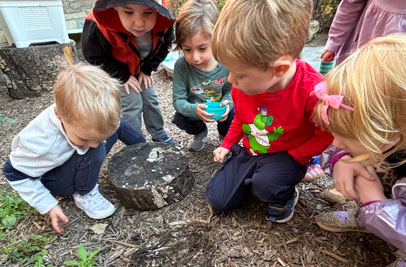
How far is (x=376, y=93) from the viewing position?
863 mm

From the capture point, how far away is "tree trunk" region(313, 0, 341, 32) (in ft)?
18.0

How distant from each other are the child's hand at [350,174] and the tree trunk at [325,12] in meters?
5.23

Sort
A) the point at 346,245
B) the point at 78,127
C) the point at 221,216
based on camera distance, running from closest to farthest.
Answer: the point at 78,127 < the point at 346,245 < the point at 221,216

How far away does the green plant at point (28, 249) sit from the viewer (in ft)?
4.73

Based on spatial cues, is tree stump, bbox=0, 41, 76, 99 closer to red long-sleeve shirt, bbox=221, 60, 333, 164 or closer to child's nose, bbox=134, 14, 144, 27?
child's nose, bbox=134, 14, 144, 27

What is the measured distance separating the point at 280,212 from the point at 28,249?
1.39 m

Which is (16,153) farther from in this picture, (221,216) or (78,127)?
(221,216)

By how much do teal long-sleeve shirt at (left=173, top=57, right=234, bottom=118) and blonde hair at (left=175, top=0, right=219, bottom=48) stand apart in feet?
0.86

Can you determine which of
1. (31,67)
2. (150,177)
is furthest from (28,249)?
(31,67)

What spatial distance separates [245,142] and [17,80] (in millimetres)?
3162

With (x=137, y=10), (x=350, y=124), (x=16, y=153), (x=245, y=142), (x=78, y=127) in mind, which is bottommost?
(x=245, y=142)

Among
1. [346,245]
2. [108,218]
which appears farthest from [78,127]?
[346,245]

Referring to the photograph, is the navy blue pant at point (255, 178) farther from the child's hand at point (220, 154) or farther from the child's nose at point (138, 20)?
the child's nose at point (138, 20)

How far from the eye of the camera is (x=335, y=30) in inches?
75.0
